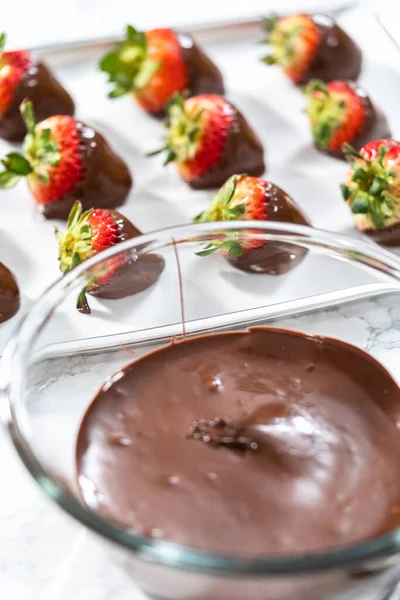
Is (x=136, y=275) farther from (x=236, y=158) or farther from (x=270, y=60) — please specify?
(x=270, y=60)

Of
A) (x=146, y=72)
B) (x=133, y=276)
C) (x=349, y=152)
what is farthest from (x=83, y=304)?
(x=146, y=72)

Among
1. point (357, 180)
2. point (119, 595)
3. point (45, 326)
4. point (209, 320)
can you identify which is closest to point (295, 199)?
point (357, 180)

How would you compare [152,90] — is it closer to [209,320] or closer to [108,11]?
[108,11]

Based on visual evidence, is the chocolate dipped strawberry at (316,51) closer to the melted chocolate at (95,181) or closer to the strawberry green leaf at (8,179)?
the melted chocolate at (95,181)

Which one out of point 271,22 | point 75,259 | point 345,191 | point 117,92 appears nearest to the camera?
point 75,259

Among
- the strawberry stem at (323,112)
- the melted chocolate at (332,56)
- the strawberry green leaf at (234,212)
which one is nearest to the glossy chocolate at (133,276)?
the strawberry green leaf at (234,212)
